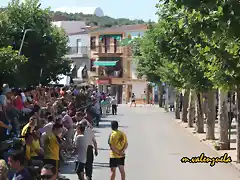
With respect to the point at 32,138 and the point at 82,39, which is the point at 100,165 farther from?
the point at 82,39

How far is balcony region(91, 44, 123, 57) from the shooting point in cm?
9738

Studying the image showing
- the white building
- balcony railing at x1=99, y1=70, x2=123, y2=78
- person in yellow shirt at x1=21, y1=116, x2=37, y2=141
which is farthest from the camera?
the white building

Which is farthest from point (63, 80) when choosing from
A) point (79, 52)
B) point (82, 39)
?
point (82, 39)

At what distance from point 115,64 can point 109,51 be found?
233 cm

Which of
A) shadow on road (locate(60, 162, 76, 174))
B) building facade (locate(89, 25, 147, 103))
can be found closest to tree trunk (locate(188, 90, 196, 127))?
shadow on road (locate(60, 162, 76, 174))

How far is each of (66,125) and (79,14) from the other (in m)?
126

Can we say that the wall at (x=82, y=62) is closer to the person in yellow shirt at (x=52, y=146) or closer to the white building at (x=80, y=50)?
the white building at (x=80, y=50)

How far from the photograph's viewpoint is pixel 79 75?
96.3 metres

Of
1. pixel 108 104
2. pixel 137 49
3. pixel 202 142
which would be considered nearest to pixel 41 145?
pixel 202 142

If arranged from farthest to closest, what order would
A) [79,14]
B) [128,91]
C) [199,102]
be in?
[79,14] < [128,91] < [199,102]

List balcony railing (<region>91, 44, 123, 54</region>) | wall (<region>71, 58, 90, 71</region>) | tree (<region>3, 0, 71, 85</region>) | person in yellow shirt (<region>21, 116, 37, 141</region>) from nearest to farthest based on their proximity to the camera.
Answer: person in yellow shirt (<region>21, 116, 37, 141</region>)
tree (<region>3, 0, 71, 85</region>)
balcony railing (<region>91, 44, 123, 54</region>)
wall (<region>71, 58, 90, 71</region>)

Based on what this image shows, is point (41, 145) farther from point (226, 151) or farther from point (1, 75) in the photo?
point (1, 75)

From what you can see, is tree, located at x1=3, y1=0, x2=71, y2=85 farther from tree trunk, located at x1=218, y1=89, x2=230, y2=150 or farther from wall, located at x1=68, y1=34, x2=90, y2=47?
wall, located at x1=68, y1=34, x2=90, y2=47

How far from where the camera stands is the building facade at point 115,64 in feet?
314
